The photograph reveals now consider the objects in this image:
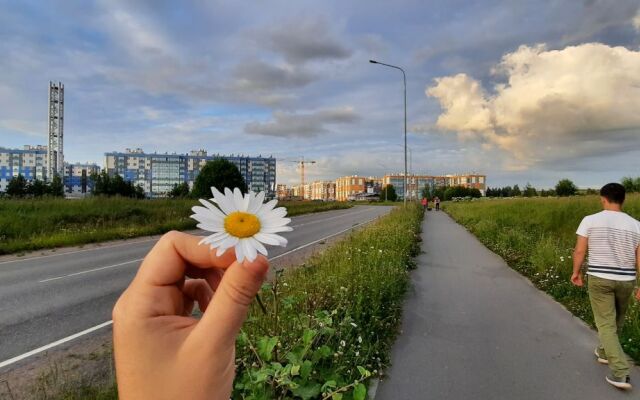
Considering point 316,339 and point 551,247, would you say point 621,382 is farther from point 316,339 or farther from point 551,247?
point 551,247

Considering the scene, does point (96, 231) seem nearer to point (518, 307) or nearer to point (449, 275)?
point (449, 275)

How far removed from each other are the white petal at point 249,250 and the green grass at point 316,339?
1.85m

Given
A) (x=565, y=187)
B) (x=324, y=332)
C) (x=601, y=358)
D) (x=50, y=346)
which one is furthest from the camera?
(x=565, y=187)

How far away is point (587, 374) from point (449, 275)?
17.9 feet

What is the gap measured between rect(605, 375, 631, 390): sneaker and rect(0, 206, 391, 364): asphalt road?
373 centimetres

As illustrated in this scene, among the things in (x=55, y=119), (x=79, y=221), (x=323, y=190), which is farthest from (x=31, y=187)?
(x=323, y=190)

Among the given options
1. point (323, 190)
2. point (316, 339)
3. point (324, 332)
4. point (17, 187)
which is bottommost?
point (316, 339)

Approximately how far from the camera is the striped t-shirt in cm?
467

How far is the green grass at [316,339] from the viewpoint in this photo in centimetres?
261

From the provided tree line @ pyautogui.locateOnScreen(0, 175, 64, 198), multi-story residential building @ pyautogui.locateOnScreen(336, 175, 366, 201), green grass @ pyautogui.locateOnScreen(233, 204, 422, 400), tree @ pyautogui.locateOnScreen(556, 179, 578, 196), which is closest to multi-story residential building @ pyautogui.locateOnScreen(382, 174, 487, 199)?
multi-story residential building @ pyautogui.locateOnScreen(336, 175, 366, 201)

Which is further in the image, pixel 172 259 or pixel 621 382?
pixel 621 382

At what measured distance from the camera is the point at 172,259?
749 mm

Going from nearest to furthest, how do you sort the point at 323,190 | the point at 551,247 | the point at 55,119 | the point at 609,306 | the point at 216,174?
1. the point at 609,306
2. the point at 551,247
3. the point at 216,174
4. the point at 55,119
5. the point at 323,190

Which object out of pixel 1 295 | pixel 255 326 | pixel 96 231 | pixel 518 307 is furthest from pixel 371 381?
pixel 96 231
